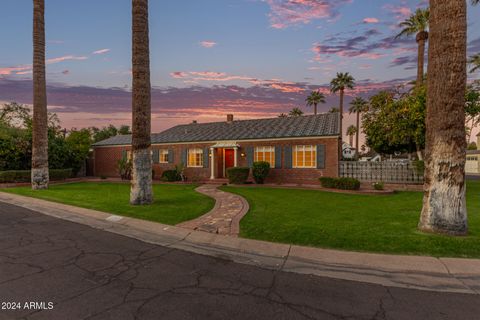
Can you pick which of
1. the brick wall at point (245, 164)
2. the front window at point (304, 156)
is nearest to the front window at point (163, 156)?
the brick wall at point (245, 164)

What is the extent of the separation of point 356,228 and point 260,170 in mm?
11549

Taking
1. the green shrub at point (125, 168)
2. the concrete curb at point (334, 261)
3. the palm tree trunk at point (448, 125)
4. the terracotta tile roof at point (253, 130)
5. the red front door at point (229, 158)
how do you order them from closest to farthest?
the concrete curb at point (334, 261) → the palm tree trunk at point (448, 125) → the terracotta tile roof at point (253, 130) → the red front door at point (229, 158) → the green shrub at point (125, 168)

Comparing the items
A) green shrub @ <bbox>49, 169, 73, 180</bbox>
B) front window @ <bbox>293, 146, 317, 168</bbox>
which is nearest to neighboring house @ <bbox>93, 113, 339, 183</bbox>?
front window @ <bbox>293, 146, 317, 168</bbox>

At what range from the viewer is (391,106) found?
1717 cm

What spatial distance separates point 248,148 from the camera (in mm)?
20328

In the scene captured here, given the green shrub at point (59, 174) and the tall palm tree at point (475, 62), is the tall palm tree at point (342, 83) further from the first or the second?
the green shrub at point (59, 174)

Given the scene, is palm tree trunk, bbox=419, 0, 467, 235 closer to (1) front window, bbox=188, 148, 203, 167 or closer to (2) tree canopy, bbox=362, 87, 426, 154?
(2) tree canopy, bbox=362, 87, 426, 154

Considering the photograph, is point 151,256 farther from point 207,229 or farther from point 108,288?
point 207,229

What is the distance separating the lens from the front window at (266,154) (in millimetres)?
19562

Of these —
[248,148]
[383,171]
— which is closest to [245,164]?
[248,148]

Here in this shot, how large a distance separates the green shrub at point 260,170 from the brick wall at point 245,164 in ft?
3.56

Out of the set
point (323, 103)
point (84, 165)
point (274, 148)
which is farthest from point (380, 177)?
point (323, 103)

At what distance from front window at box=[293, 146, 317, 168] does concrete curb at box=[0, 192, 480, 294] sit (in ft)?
42.5

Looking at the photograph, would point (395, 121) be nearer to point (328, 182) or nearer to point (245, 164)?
point (328, 182)
